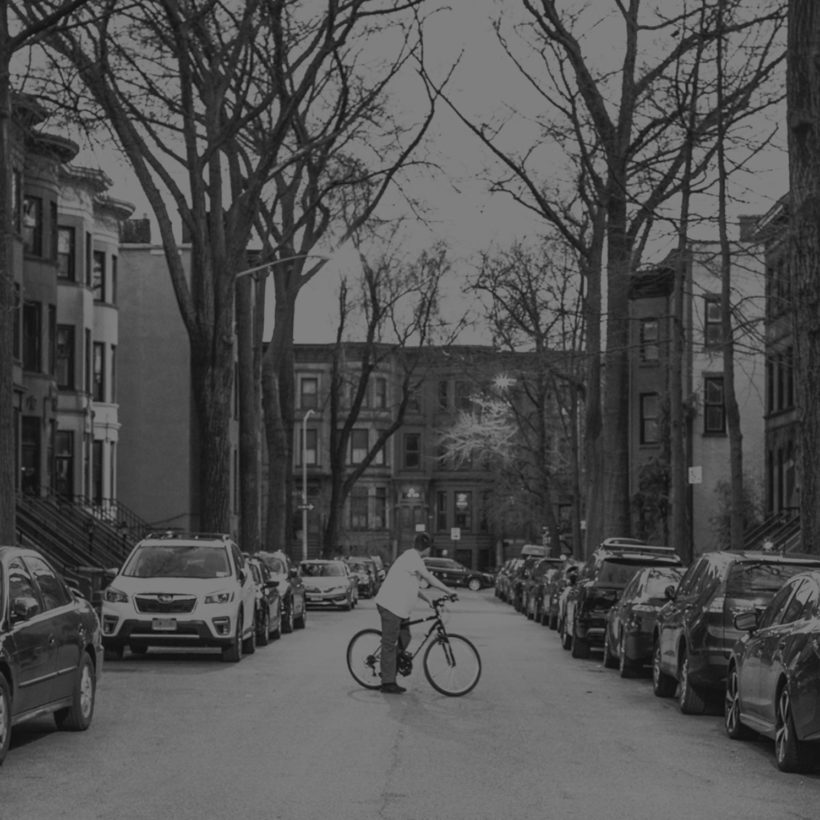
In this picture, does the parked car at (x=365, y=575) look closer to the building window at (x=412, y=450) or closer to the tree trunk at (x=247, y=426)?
the tree trunk at (x=247, y=426)

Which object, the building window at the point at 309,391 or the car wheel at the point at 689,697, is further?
the building window at the point at 309,391

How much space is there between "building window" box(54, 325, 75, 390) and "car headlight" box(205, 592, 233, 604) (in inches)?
1054

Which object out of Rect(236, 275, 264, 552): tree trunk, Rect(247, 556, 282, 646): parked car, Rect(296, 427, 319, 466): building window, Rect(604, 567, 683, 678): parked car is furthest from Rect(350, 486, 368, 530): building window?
Rect(604, 567, 683, 678): parked car

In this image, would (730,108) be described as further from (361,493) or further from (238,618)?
(361,493)

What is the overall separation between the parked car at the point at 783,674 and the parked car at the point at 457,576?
73362mm

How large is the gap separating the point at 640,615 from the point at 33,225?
26.9 metres

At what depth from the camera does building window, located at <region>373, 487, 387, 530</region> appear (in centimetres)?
11688

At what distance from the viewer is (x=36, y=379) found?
152 ft

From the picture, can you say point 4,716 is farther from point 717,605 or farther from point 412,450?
point 412,450

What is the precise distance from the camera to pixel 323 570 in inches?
Result: 2080

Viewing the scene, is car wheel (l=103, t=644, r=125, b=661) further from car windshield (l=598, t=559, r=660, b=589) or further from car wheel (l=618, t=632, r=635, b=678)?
car windshield (l=598, t=559, r=660, b=589)

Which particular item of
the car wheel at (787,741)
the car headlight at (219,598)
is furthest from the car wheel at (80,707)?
the car headlight at (219,598)

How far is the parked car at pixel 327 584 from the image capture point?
51781 millimetres

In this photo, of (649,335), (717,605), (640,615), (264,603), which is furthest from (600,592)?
(649,335)
